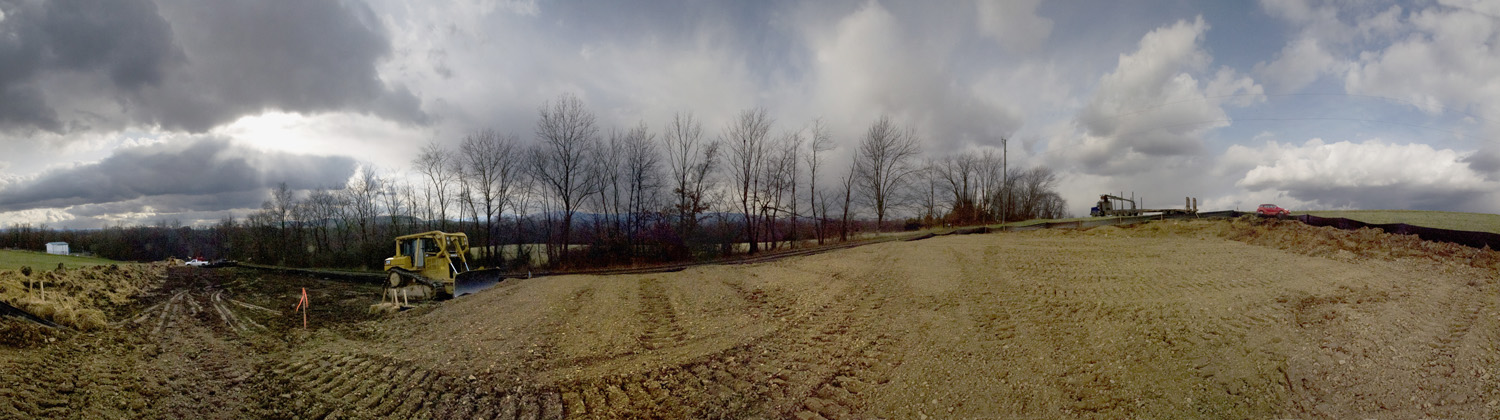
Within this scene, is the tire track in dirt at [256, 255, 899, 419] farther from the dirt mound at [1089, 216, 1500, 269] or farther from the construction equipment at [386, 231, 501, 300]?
the dirt mound at [1089, 216, 1500, 269]

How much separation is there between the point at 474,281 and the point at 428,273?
4.54ft

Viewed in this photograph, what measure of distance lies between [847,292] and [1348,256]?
13.3 meters

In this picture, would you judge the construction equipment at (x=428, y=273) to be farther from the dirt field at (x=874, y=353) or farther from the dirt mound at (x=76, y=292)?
the dirt mound at (x=76, y=292)

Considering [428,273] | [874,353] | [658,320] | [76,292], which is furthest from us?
[428,273]

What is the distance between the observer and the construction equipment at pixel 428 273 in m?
15.6

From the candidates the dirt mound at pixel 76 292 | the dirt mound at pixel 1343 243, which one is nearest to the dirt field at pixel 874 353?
the dirt mound at pixel 1343 243

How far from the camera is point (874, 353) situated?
736cm

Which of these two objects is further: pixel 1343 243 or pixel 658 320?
pixel 1343 243

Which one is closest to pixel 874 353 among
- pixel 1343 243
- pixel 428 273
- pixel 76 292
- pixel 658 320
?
pixel 658 320

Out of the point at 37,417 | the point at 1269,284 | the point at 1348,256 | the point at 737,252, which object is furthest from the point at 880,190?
the point at 37,417

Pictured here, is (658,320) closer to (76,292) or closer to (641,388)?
(641,388)

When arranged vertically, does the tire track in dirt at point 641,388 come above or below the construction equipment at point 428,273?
below

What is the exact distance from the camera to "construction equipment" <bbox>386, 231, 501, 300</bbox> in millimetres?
15570

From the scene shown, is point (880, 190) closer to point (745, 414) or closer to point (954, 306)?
point (954, 306)
